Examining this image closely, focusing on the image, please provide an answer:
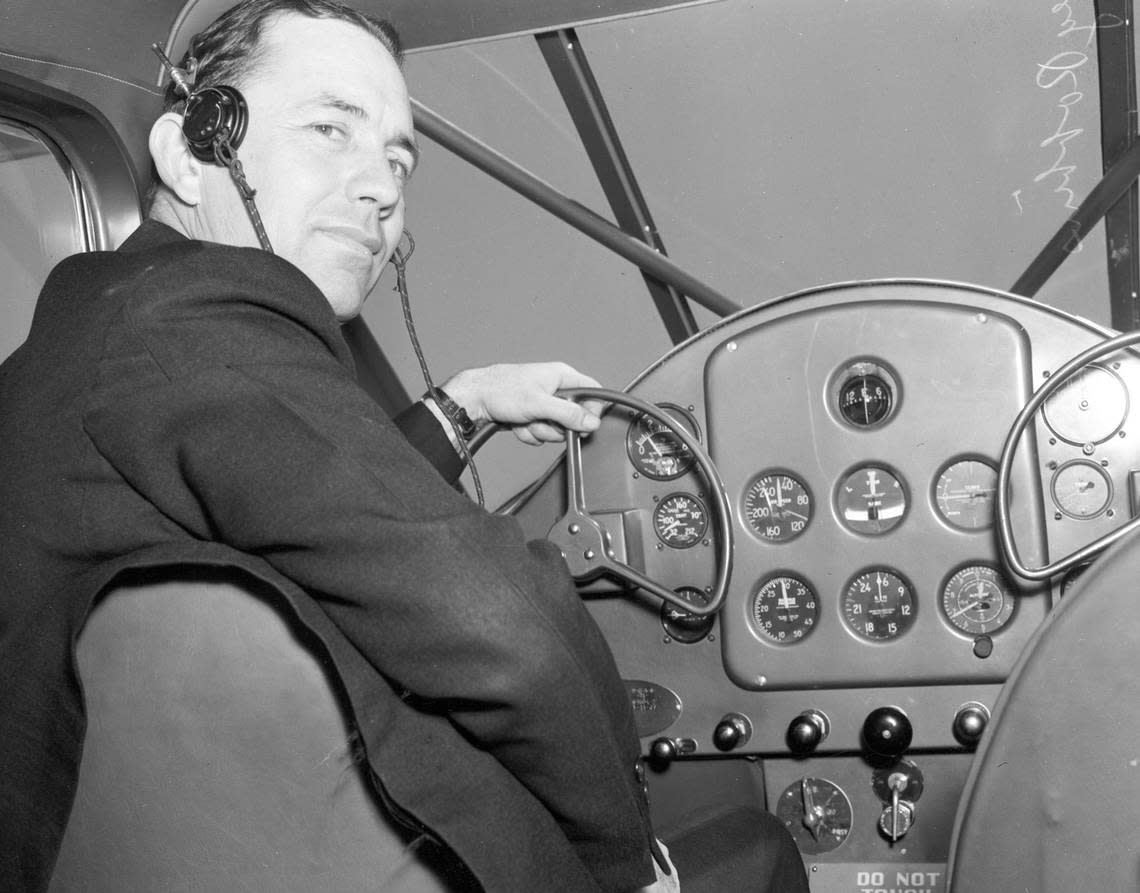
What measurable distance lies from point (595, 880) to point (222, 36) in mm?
1130

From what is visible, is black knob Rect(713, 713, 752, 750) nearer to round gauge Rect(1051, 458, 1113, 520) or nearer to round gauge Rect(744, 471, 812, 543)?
round gauge Rect(744, 471, 812, 543)

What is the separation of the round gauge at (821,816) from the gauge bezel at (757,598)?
0.29 metres

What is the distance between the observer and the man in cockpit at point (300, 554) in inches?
34.4

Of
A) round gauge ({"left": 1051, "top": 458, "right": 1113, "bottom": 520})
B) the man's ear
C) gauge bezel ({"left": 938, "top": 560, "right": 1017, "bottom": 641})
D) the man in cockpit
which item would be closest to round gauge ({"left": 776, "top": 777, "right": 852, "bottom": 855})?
gauge bezel ({"left": 938, "top": 560, "right": 1017, "bottom": 641})

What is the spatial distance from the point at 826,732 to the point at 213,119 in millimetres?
1328

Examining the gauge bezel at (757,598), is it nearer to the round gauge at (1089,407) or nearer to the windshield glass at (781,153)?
the round gauge at (1089,407)

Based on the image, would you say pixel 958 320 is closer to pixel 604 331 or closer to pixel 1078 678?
pixel 1078 678

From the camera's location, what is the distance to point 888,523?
185 cm

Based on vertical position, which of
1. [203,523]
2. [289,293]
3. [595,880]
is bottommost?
[595,880]

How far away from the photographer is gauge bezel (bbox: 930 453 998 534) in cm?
179

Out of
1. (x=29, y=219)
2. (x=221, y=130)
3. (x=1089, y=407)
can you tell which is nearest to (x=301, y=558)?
(x=221, y=130)

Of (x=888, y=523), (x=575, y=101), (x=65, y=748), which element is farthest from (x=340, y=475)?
(x=575, y=101)

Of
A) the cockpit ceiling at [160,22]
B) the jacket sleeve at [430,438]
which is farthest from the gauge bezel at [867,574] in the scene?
the cockpit ceiling at [160,22]

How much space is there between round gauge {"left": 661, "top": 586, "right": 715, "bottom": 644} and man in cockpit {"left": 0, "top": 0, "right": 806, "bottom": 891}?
0.88 meters
